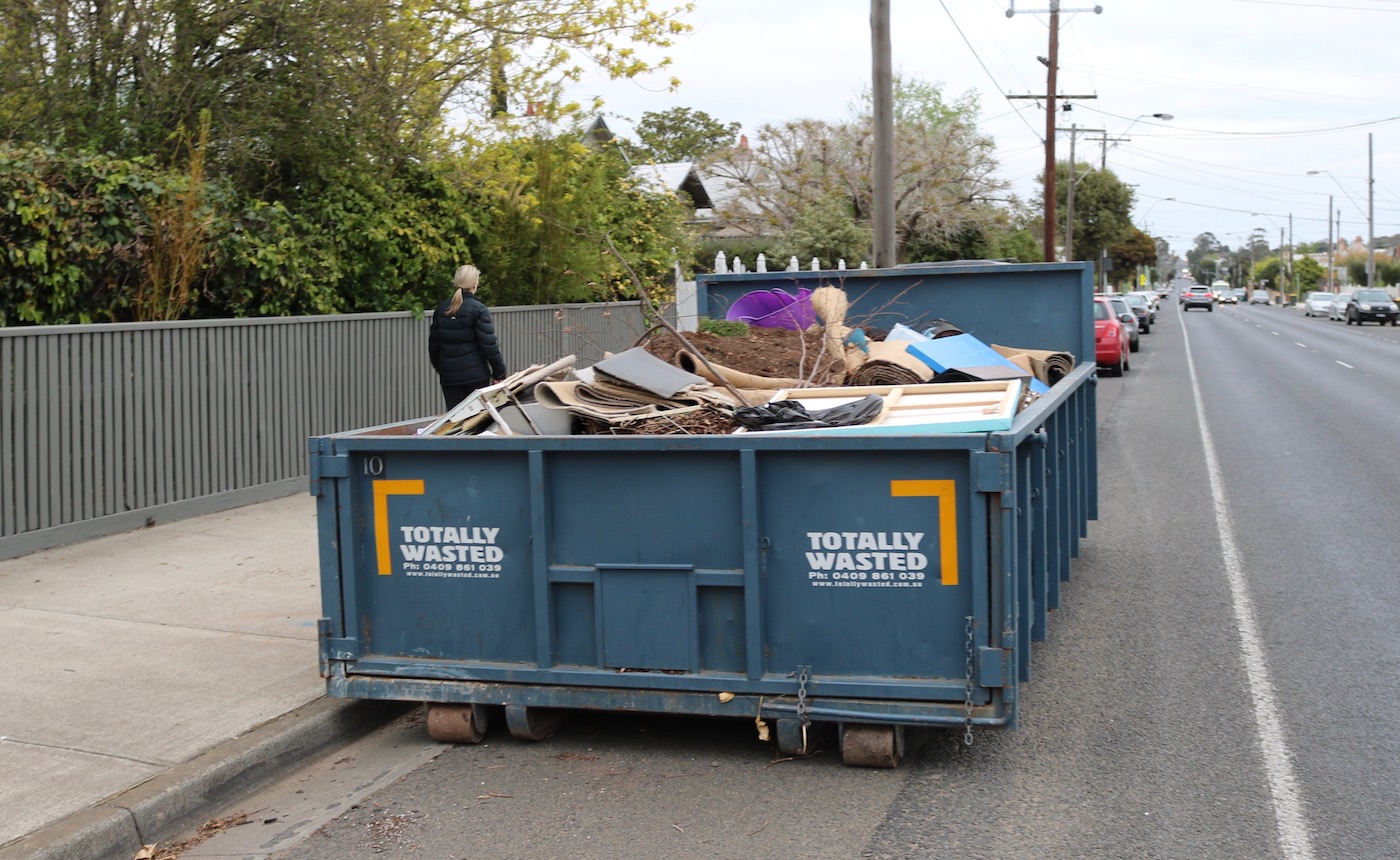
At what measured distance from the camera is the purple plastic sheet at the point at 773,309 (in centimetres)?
909

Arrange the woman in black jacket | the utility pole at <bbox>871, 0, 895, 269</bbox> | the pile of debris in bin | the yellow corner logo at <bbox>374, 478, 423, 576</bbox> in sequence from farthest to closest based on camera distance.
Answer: the utility pole at <bbox>871, 0, 895, 269</bbox> → the woman in black jacket → the pile of debris in bin → the yellow corner logo at <bbox>374, 478, 423, 576</bbox>

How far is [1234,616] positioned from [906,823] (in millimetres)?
3751

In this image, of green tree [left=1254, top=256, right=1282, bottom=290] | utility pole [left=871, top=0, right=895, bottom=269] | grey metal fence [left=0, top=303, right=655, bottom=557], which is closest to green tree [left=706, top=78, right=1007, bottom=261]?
utility pole [left=871, top=0, right=895, bottom=269]

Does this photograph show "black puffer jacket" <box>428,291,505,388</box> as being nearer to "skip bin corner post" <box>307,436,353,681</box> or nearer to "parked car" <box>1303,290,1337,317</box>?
"skip bin corner post" <box>307,436,353,681</box>

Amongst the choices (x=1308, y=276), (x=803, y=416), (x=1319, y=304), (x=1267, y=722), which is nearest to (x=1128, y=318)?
(x=1267, y=722)

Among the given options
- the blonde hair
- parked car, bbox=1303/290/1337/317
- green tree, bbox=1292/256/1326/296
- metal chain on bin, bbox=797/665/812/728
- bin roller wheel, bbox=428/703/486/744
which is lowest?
bin roller wheel, bbox=428/703/486/744

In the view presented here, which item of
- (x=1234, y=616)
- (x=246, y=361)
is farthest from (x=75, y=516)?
(x=1234, y=616)

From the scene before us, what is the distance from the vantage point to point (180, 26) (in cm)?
1212

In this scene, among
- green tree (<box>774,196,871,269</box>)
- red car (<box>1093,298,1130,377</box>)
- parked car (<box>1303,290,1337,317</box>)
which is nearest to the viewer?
red car (<box>1093,298,1130,377</box>)

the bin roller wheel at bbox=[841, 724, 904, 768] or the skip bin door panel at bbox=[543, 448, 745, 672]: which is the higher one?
the skip bin door panel at bbox=[543, 448, 745, 672]

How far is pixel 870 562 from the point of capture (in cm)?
494

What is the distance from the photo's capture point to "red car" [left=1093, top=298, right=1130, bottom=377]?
25.5m

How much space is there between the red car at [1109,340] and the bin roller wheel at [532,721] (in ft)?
69.9

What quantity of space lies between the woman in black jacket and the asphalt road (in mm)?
4711
